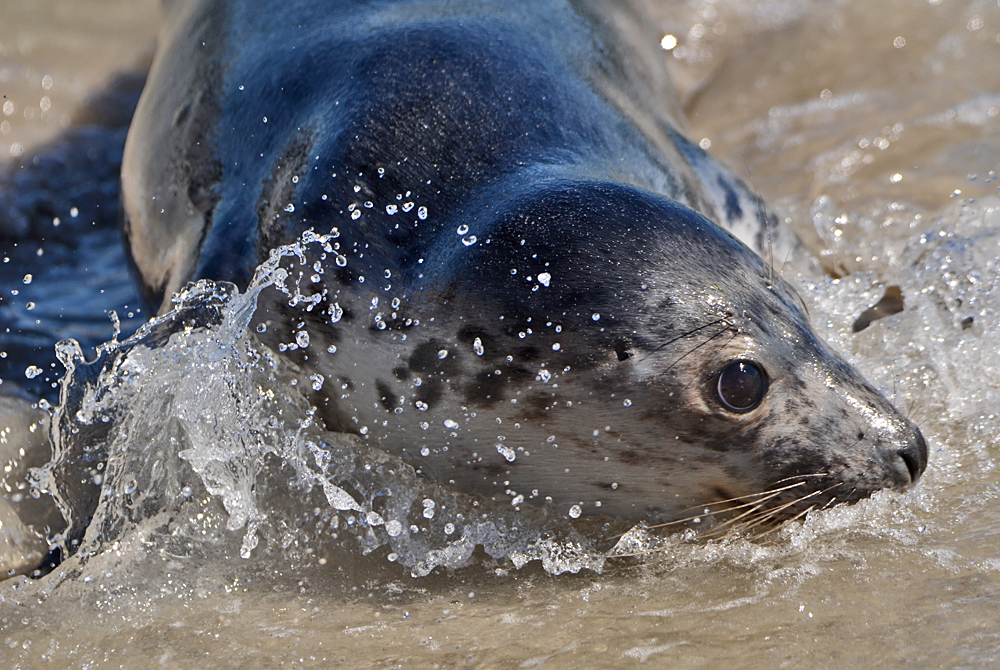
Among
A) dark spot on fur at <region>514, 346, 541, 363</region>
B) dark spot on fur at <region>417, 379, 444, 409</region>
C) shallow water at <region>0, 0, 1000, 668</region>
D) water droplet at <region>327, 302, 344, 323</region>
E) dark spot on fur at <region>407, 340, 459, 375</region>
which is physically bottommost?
shallow water at <region>0, 0, 1000, 668</region>

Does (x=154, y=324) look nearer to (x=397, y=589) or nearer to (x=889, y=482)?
(x=397, y=589)

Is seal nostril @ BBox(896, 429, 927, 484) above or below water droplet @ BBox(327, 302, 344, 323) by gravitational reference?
below

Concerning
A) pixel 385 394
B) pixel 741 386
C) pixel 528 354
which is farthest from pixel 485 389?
pixel 741 386

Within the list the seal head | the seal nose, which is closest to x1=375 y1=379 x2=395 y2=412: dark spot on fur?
the seal head

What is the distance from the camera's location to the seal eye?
263 centimetres

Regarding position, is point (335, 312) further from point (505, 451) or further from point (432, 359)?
point (505, 451)

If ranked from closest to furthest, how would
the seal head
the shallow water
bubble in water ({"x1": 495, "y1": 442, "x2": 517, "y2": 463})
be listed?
the shallow water
the seal head
bubble in water ({"x1": 495, "y1": 442, "x2": 517, "y2": 463})

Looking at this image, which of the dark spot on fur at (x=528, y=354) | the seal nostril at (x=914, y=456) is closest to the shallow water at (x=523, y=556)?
the seal nostril at (x=914, y=456)

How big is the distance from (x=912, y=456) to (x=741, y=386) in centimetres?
47

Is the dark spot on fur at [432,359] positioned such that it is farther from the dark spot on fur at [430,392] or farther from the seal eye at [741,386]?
the seal eye at [741,386]

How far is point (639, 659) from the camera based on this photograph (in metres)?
2.21

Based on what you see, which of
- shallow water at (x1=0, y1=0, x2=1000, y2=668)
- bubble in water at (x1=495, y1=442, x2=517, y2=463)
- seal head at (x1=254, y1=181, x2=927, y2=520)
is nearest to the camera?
shallow water at (x1=0, y1=0, x2=1000, y2=668)

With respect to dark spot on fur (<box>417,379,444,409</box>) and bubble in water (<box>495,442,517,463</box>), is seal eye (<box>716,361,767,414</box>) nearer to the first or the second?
bubble in water (<box>495,442,517,463</box>)

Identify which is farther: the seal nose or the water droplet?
the water droplet
